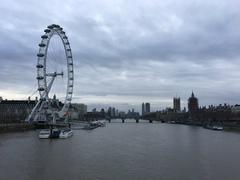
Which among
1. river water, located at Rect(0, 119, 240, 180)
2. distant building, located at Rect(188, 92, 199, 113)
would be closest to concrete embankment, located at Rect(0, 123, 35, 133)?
river water, located at Rect(0, 119, 240, 180)

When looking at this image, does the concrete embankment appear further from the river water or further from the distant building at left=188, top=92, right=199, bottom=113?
the distant building at left=188, top=92, right=199, bottom=113

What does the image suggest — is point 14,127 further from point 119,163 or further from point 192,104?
point 192,104

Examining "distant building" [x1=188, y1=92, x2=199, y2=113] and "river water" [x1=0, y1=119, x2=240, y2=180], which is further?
"distant building" [x1=188, y1=92, x2=199, y2=113]

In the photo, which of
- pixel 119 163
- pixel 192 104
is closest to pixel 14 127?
pixel 119 163

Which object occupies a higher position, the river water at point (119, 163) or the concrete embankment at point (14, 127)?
the concrete embankment at point (14, 127)

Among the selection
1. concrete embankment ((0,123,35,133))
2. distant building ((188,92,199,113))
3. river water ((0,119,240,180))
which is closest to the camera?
river water ((0,119,240,180))

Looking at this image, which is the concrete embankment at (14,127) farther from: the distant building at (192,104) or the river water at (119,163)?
the distant building at (192,104)

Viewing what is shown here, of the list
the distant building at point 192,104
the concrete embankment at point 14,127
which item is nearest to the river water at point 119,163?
the concrete embankment at point 14,127

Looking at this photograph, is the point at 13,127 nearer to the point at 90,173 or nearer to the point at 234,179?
the point at 90,173

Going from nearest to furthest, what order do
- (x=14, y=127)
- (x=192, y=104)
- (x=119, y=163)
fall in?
(x=119, y=163) < (x=14, y=127) < (x=192, y=104)

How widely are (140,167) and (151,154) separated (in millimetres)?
8067

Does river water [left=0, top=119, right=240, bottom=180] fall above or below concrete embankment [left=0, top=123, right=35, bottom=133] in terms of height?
below

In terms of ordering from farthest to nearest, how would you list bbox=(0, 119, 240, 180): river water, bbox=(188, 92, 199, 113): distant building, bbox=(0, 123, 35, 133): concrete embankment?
1. bbox=(188, 92, 199, 113): distant building
2. bbox=(0, 123, 35, 133): concrete embankment
3. bbox=(0, 119, 240, 180): river water

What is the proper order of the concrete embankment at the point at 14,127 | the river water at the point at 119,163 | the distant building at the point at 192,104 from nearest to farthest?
the river water at the point at 119,163, the concrete embankment at the point at 14,127, the distant building at the point at 192,104
